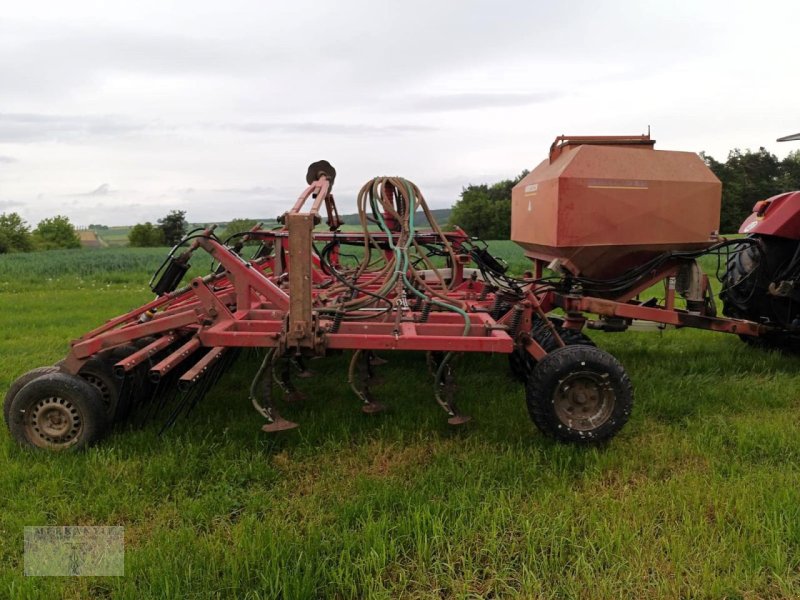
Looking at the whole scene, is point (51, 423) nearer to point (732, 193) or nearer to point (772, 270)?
point (772, 270)

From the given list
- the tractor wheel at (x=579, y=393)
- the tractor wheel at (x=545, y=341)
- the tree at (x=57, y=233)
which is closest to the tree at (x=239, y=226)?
the tractor wheel at (x=545, y=341)

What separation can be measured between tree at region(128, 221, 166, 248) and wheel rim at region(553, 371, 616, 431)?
6339 centimetres

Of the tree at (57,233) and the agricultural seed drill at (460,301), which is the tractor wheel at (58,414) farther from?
the tree at (57,233)

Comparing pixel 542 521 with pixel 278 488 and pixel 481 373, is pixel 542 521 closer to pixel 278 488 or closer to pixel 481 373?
pixel 278 488

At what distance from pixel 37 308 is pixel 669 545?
886 cm

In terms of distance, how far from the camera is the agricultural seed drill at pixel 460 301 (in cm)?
294

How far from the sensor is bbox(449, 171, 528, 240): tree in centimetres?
4150

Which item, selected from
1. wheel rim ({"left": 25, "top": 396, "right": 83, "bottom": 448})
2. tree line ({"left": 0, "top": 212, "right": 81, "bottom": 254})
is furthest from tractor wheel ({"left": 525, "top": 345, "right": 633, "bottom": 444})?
tree line ({"left": 0, "top": 212, "right": 81, "bottom": 254})

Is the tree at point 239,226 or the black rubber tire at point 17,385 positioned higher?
the tree at point 239,226

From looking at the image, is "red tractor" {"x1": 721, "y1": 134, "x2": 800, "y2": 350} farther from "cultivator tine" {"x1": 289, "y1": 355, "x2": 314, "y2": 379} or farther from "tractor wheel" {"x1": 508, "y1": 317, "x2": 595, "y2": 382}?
"cultivator tine" {"x1": 289, "y1": 355, "x2": 314, "y2": 379}

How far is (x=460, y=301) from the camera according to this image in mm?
3555

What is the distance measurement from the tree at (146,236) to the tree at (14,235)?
9.56 meters

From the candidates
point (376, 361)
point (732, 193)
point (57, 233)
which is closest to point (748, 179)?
point (732, 193)

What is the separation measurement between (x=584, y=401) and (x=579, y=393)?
0.05 meters
